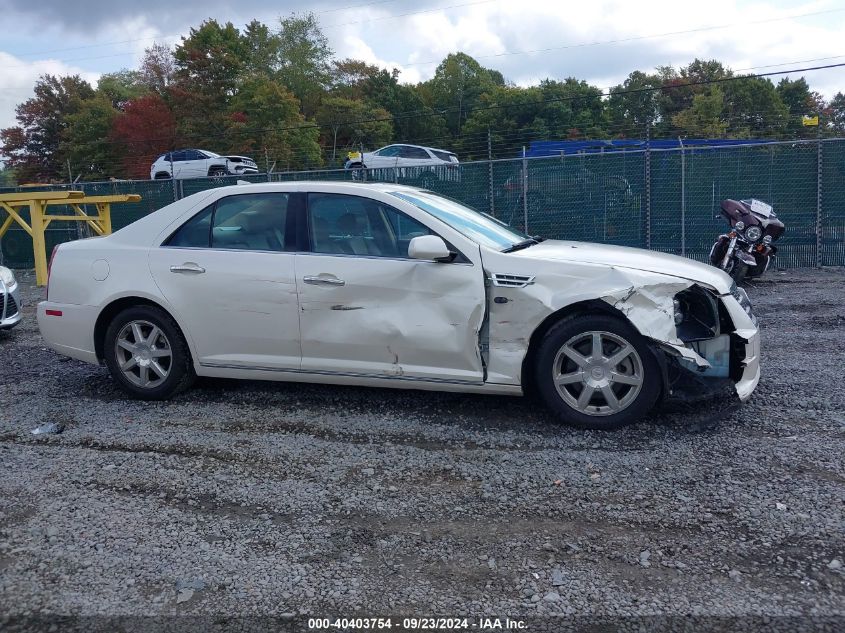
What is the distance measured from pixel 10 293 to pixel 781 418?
7828 millimetres

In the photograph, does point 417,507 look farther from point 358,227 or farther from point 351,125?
point 351,125

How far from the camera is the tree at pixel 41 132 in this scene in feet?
174

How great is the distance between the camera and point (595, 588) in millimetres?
2973

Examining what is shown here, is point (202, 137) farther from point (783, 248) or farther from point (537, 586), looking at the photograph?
point (537, 586)

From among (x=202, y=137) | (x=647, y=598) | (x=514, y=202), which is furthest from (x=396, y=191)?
(x=202, y=137)

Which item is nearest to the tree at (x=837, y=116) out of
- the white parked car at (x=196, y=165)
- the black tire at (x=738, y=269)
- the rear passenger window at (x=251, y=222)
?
the white parked car at (x=196, y=165)

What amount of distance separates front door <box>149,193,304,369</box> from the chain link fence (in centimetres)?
863

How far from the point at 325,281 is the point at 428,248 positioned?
2.60 ft

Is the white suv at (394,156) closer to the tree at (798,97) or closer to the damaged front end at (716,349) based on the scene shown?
the damaged front end at (716,349)

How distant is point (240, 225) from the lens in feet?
18.2

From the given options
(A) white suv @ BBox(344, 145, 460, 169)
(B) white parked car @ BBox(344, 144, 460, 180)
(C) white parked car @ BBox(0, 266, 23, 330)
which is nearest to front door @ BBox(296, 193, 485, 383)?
(C) white parked car @ BBox(0, 266, 23, 330)

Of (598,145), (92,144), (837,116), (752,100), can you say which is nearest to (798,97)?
(752,100)

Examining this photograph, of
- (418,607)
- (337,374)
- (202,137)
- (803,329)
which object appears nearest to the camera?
(418,607)

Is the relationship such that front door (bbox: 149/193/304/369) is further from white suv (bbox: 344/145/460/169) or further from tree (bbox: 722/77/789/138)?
tree (bbox: 722/77/789/138)
